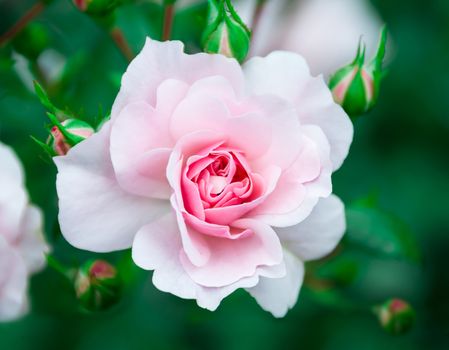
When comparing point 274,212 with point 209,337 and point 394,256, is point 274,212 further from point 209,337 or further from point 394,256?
point 209,337

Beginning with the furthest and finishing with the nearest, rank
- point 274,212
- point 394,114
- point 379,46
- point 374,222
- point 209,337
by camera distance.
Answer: point 394,114, point 209,337, point 374,222, point 379,46, point 274,212

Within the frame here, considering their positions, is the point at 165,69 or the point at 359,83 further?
the point at 359,83

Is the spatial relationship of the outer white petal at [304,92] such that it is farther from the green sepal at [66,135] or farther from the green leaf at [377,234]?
the green leaf at [377,234]

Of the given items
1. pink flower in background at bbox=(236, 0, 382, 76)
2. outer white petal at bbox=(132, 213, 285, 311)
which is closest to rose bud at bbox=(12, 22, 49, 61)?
outer white petal at bbox=(132, 213, 285, 311)

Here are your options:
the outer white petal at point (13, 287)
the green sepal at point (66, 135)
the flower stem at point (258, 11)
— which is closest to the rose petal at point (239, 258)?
the green sepal at point (66, 135)

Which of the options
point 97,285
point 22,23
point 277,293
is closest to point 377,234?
point 277,293

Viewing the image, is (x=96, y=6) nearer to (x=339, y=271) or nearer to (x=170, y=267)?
(x=170, y=267)

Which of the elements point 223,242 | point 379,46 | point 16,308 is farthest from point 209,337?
point 379,46
